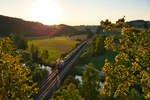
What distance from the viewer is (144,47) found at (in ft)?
19.6

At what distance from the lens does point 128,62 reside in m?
6.63

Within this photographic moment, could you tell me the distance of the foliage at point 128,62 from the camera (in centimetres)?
591

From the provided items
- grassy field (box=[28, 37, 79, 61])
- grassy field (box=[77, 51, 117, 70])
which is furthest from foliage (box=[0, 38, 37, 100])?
grassy field (box=[28, 37, 79, 61])

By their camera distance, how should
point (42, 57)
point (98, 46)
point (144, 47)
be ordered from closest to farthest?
point (144, 47)
point (42, 57)
point (98, 46)

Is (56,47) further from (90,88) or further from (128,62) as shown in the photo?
(128,62)

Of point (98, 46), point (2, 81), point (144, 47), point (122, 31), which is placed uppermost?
point (122, 31)

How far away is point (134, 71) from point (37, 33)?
658 feet

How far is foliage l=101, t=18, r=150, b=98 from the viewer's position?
5910mm

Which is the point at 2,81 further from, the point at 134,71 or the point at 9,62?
the point at 134,71

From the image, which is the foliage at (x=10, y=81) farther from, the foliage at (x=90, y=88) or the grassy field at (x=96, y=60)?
the grassy field at (x=96, y=60)

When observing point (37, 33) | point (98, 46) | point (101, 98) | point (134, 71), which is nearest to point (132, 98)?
point (101, 98)

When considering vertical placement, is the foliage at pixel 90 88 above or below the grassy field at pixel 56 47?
above

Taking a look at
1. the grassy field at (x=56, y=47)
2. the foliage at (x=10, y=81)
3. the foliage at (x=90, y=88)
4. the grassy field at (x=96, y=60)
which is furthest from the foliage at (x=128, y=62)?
the grassy field at (x=56, y=47)

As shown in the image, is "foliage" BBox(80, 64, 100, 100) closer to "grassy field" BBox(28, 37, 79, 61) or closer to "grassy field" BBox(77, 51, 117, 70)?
"grassy field" BBox(77, 51, 117, 70)
